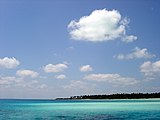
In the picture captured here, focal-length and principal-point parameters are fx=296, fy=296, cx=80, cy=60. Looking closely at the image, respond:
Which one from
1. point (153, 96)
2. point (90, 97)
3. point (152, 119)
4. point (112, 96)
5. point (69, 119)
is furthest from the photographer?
point (90, 97)

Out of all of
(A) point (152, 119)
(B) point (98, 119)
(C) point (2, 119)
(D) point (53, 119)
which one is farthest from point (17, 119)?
(A) point (152, 119)

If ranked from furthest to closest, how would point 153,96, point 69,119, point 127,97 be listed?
point 127,97 < point 153,96 < point 69,119

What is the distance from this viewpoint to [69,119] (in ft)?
99.3

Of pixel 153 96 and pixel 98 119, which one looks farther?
pixel 153 96

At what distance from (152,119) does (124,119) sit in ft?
8.70

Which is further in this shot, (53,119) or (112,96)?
(112,96)

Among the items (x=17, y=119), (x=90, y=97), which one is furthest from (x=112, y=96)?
(x=17, y=119)

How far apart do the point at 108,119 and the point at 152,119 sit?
13.8ft

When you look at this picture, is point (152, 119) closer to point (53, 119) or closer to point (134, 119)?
point (134, 119)

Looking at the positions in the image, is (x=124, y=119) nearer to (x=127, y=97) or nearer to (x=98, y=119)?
(x=98, y=119)

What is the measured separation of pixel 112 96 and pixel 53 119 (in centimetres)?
14547

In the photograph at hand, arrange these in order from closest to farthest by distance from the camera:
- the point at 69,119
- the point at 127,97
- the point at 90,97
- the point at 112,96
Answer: the point at 69,119, the point at 127,97, the point at 112,96, the point at 90,97

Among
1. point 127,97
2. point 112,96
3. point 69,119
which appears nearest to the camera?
point 69,119

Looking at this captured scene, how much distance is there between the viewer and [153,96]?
147500mm
